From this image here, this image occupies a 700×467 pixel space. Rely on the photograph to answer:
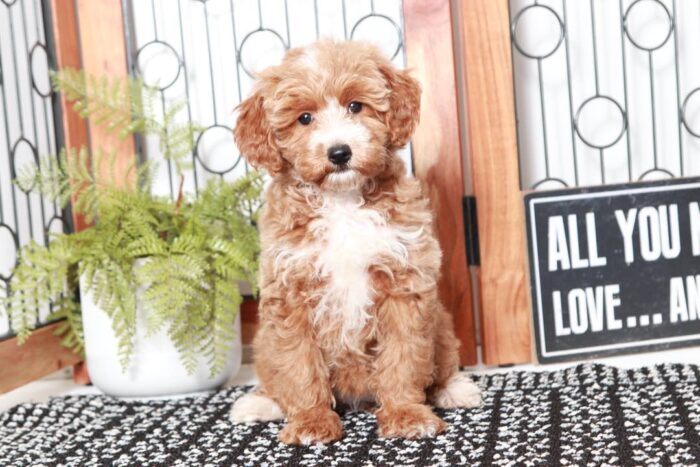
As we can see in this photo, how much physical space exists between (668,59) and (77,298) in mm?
2252

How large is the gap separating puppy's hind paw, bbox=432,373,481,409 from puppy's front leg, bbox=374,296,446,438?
0.22 metres

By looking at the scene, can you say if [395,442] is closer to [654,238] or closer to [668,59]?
[654,238]

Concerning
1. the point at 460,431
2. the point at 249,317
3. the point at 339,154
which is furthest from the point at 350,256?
the point at 249,317

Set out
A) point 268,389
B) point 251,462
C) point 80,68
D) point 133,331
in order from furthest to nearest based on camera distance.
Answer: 1. point 80,68
2. point 133,331
3. point 268,389
4. point 251,462

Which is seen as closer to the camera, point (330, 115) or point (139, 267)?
point (330, 115)

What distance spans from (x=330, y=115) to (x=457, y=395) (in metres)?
0.88

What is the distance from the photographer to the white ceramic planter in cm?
277

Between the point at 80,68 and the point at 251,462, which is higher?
the point at 80,68

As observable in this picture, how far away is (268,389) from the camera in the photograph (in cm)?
245

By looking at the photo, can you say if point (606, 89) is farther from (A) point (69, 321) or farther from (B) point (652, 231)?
(A) point (69, 321)

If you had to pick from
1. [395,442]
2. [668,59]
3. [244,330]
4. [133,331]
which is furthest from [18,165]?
[668,59]

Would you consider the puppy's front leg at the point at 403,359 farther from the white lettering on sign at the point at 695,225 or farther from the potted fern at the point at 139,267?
the white lettering on sign at the point at 695,225

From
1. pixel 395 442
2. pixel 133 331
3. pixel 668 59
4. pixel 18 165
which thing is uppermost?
pixel 668 59

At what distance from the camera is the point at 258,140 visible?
7.37 ft
